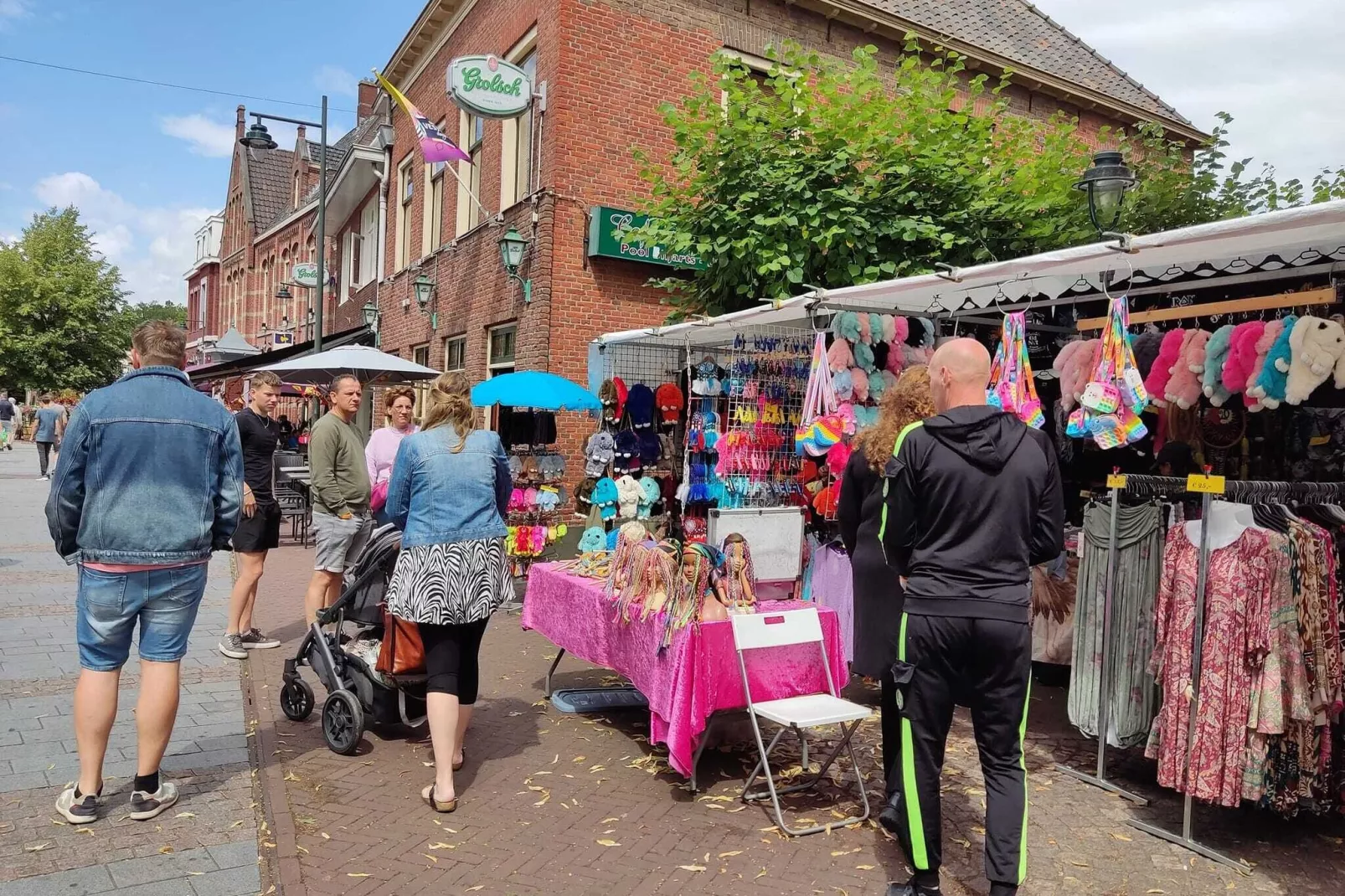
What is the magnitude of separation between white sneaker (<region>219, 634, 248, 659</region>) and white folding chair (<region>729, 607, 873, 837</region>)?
387cm

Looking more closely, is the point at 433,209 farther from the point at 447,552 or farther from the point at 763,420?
the point at 447,552

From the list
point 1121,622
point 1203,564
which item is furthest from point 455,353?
point 1203,564

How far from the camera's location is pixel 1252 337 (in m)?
4.27

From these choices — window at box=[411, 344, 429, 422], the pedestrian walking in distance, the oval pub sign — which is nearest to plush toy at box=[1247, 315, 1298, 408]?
the oval pub sign

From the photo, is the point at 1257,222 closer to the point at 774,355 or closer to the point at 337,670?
the point at 774,355

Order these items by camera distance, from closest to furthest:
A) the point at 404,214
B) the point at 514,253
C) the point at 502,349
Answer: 1. the point at 514,253
2. the point at 502,349
3. the point at 404,214

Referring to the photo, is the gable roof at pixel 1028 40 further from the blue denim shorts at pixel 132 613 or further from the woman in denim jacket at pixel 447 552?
the blue denim shorts at pixel 132 613

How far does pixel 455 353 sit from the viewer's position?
15.5 m

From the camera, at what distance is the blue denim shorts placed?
371 cm

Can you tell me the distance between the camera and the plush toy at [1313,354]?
398 cm

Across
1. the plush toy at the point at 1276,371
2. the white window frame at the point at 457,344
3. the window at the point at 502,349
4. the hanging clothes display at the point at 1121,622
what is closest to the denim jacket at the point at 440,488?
the hanging clothes display at the point at 1121,622

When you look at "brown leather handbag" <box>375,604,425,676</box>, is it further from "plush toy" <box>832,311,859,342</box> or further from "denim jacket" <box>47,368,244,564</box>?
"plush toy" <box>832,311,859,342</box>

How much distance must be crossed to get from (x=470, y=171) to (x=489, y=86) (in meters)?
3.60

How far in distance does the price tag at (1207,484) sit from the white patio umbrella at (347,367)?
339 inches
